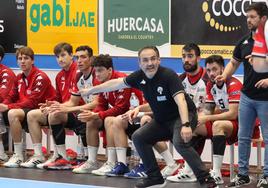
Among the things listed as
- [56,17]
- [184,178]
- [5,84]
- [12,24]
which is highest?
[56,17]

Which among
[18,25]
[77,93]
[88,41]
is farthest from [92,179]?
[18,25]

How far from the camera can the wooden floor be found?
25.6 ft

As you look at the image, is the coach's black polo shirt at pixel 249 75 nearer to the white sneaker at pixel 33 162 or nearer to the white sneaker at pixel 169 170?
the white sneaker at pixel 169 170

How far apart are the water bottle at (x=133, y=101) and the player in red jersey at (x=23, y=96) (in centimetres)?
120

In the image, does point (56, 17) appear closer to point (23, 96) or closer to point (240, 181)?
point (23, 96)

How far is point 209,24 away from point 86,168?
222 cm

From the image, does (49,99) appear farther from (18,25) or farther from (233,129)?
(233,129)

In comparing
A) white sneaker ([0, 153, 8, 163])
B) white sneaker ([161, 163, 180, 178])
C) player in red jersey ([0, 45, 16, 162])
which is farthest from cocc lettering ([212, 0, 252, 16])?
white sneaker ([0, 153, 8, 163])

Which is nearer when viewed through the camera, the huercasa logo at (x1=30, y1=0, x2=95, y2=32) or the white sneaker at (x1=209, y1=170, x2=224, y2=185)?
the white sneaker at (x1=209, y1=170, x2=224, y2=185)

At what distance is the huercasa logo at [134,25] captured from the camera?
9055 mm

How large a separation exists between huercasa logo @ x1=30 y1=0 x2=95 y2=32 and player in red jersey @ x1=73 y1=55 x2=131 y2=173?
1316 mm

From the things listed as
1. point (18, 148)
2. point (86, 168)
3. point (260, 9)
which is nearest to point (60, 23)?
point (18, 148)

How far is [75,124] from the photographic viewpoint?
8797 mm

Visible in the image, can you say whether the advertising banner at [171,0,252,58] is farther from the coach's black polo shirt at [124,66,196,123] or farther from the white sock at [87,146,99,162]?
the coach's black polo shirt at [124,66,196,123]
